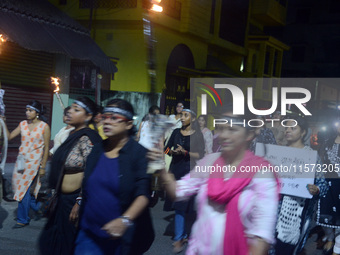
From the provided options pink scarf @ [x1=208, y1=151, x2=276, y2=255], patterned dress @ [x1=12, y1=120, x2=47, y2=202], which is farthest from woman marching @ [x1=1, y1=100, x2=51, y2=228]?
pink scarf @ [x1=208, y1=151, x2=276, y2=255]

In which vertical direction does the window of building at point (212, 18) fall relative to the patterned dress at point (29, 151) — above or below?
above

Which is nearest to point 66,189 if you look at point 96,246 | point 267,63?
Answer: point 96,246

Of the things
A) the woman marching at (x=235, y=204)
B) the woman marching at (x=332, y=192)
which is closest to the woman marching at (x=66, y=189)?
the woman marching at (x=235, y=204)

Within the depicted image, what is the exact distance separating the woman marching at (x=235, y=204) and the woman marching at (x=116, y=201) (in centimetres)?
30

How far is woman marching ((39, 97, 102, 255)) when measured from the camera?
12.1 ft

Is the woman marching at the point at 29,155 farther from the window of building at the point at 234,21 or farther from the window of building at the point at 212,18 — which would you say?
the window of building at the point at 234,21

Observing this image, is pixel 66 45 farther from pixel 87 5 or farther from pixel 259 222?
pixel 259 222

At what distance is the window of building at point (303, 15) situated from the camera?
132 feet

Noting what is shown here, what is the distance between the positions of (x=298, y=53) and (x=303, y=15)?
11.1ft

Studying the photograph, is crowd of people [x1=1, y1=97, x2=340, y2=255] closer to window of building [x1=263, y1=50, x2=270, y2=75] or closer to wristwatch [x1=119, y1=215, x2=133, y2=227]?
wristwatch [x1=119, y1=215, x2=133, y2=227]

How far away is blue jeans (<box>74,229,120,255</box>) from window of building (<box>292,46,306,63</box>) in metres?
40.0

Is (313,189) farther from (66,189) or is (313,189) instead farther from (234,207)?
(66,189)

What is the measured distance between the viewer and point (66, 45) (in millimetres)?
11320

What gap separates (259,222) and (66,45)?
962 centimetres
